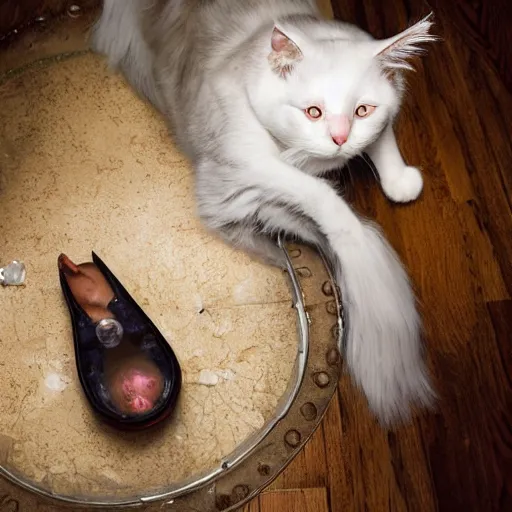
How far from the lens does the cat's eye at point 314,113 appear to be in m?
1.07

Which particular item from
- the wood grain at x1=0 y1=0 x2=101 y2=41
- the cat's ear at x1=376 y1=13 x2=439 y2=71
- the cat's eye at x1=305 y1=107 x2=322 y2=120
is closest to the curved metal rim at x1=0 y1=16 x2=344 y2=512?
the cat's eye at x1=305 y1=107 x2=322 y2=120

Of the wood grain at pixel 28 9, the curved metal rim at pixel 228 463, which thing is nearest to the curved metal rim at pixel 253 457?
the curved metal rim at pixel 228 463

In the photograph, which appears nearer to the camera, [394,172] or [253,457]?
[253,457]

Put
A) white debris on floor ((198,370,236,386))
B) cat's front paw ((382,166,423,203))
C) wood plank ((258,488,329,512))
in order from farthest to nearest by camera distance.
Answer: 1. cat's front paw ((382,166,423,203))
2. white debris on floor ((198,370,236,386))
3. wood plank ((258,488,329,512))

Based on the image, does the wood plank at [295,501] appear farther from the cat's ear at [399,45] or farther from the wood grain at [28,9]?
the wood grain at [28,9]

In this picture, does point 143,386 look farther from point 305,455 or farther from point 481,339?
point 481,339

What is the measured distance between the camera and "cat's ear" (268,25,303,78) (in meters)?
1.03

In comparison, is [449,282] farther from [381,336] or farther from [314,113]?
[314,113]

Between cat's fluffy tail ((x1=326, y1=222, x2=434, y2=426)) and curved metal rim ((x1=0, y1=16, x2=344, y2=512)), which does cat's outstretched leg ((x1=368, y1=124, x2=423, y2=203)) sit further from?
curved metal rim ((x1=0, y1=16, x2=344, y2=512))

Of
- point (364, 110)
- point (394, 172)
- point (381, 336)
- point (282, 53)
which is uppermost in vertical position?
point (282, 53)

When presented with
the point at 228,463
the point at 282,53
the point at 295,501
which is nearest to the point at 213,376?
the point at 228,463

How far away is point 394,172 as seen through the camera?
1.32m

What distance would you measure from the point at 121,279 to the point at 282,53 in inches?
24.1

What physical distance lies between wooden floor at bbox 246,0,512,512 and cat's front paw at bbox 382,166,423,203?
0.11 feet
